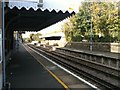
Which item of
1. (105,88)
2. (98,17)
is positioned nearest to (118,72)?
(105,88)

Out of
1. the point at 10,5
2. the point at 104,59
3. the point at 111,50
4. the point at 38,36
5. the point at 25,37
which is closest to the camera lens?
the point at 10,5

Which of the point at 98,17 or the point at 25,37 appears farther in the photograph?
the point at 25,37

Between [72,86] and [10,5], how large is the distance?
5305 mm

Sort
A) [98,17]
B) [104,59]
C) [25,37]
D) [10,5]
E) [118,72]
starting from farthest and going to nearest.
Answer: [25,37], [98,17], [104,59], [10,5], [118,72]

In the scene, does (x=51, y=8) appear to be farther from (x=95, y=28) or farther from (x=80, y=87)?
(x=95, y=28)

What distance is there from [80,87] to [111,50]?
84.7ft

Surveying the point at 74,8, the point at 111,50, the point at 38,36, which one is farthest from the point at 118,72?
the point at 38,36

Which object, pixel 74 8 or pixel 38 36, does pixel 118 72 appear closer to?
pixel 74 8

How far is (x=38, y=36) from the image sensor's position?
15662cm

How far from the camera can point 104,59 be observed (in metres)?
20.5

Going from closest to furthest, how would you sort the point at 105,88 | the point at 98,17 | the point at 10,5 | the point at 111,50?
the point at 105,88 < the point at 10,5 < the point at 111,50 < the point at 98,17

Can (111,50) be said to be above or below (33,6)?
below

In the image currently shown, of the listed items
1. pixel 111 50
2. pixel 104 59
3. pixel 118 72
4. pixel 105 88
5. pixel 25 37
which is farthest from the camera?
pixel 25 37

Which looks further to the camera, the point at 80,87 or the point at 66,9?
the point at 66,9
